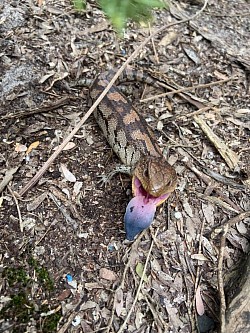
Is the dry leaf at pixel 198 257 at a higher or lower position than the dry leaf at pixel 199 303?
higher

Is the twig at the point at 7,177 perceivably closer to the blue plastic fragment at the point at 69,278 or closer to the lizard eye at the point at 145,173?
the blue plastic fragment at the point at 69,278

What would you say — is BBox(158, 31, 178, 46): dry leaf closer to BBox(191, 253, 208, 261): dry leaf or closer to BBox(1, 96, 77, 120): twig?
BBox(1, 96, 77, 120): twig

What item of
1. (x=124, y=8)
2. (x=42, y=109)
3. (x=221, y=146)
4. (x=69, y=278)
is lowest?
(x=69, y=278)

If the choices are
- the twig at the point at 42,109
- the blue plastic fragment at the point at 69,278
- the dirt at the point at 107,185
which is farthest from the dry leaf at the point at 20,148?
the blue plastic fragment at the point at 69,278

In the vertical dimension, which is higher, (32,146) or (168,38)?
(168,38)

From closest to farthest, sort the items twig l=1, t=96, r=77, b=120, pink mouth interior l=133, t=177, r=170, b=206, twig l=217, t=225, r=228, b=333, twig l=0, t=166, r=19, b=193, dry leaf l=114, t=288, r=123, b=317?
twig l=217, t=225, r=228, b=333 < dry leaf l=114, t=288, r=123, b=317 < pink mouth interior l=133, t=177, r=170, b=206 < twig l=0, t=166, r=19, b=193 < twig l=1, t=96, r=77, b=120

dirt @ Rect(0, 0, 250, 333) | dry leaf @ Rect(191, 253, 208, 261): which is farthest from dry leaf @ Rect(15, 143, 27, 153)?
dry leaf @ Rect(191, 253, 208, 261)

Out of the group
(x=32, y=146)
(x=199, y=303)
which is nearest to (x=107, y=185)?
(x=32, y=146)

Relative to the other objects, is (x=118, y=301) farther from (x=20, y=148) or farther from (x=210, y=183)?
(x=20, y=148)
